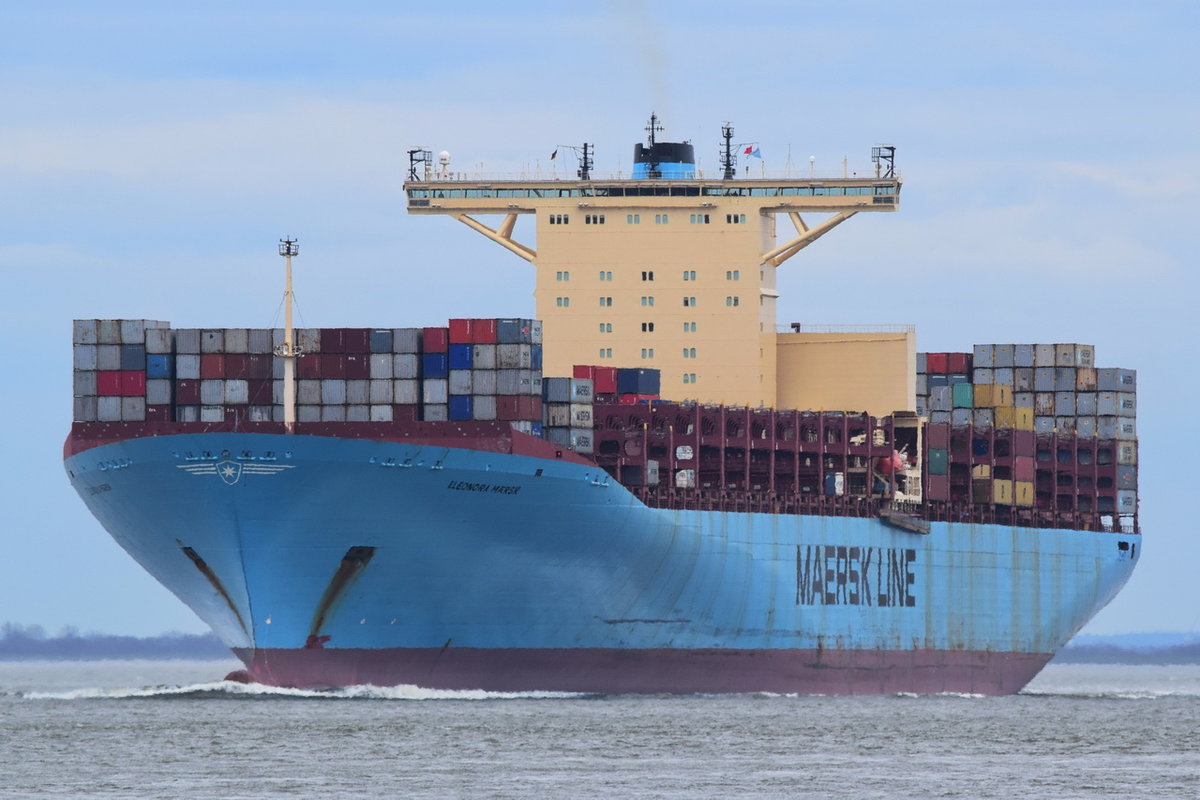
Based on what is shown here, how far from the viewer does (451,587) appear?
188ft

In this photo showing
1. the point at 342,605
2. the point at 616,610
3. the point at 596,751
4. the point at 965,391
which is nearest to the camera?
the point at 596,751

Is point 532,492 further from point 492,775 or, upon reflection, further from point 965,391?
point 965,391

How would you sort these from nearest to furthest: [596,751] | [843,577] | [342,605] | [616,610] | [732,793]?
[732,793]
[596,751]
[342,605]
[616,610]
[843,577]

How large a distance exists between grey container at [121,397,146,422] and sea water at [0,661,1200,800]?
693 cm

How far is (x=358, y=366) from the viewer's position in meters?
58.3

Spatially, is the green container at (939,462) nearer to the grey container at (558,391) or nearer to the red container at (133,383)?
the grey container at (558,391)

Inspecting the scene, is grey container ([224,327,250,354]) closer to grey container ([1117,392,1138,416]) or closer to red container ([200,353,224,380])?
red container ([200,353,224,380])

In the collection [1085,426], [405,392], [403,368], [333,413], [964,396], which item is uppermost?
[403,368]

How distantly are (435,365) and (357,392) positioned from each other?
1.92 m

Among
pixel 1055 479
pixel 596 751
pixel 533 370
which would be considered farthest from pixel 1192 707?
pixel 596 751

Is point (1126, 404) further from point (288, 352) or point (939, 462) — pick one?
point (288, 352)

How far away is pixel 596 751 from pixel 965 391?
3070 cm

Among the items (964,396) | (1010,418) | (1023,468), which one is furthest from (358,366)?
(1023,468)

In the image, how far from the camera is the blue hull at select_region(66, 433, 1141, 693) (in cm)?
5562
